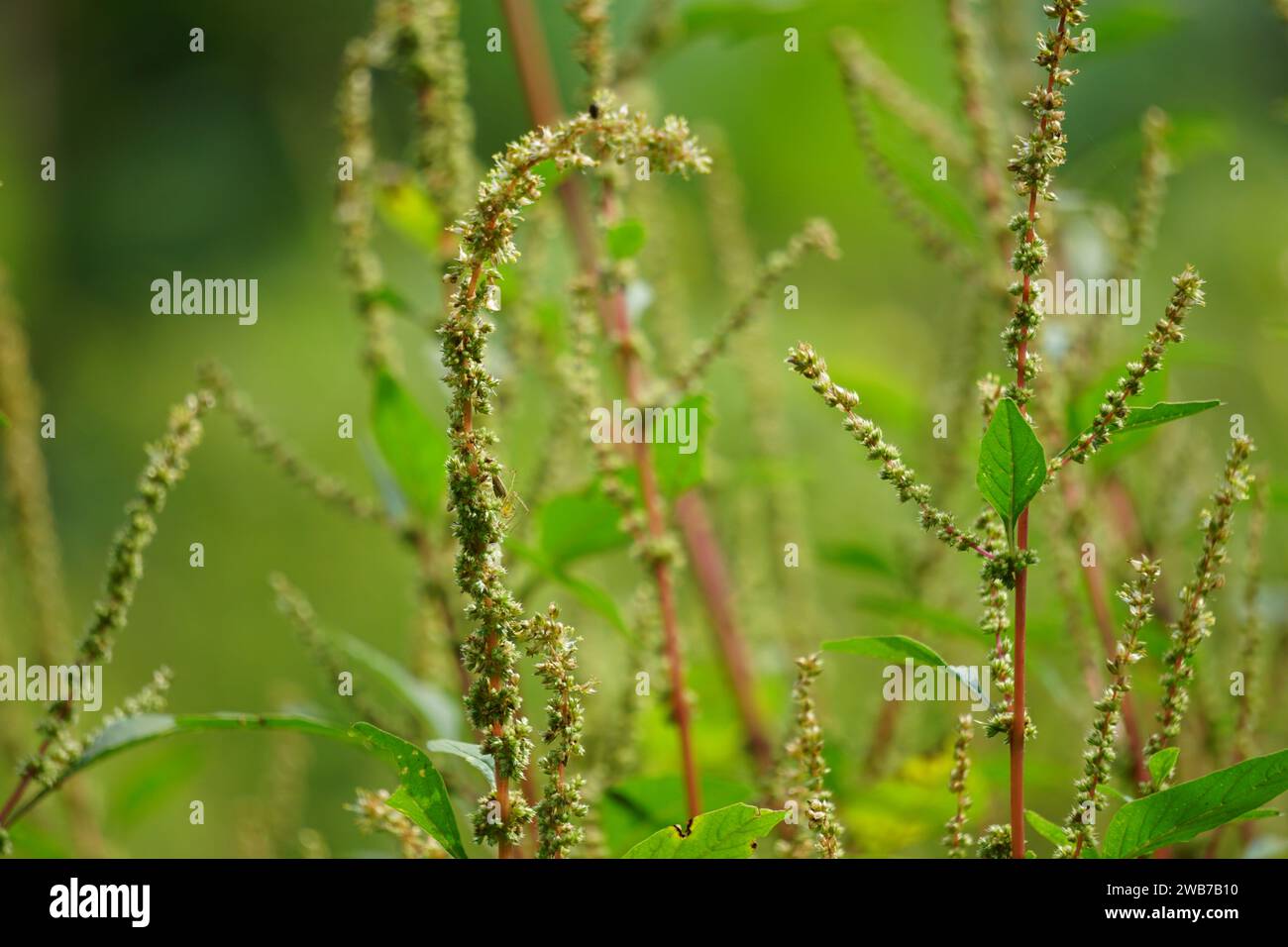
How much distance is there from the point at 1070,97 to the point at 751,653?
213 centimetres

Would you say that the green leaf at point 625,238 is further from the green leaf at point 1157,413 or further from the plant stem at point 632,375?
the green leaf at point 1157,413

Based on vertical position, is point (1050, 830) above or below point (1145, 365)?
below

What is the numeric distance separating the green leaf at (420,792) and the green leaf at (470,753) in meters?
0.02

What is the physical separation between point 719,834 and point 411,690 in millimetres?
469

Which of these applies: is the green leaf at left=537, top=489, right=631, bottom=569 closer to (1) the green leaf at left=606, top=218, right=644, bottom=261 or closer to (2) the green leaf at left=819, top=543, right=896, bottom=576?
(1) the green leaf at left=606, top=218, right=644, bottom=261

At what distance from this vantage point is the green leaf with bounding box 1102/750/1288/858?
0.71m

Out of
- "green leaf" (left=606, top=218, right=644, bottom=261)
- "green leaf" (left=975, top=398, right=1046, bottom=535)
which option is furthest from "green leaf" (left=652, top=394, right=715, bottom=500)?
"green leaf" (left=975, top=398, right=1046, bottom=535)

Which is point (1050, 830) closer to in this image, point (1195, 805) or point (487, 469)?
point (1195, 805)

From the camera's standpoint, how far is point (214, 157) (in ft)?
13.5

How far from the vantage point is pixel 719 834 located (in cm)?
75

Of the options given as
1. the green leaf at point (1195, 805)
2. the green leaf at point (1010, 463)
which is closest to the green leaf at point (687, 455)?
the green leaf at point (1010, 463)

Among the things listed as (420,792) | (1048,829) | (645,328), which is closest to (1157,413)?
(1048,829)

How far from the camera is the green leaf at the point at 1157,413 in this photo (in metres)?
0.70
